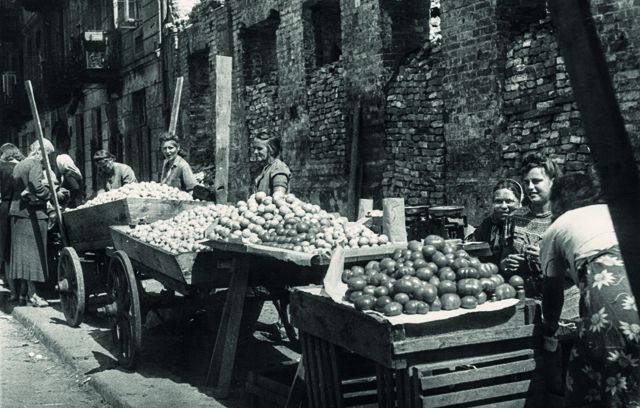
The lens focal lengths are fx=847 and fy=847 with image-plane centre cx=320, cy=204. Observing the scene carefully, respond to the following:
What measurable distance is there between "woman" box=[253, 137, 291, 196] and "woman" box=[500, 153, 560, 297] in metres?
2.61

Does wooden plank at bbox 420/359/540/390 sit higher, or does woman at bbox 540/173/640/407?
woman at bbox 540/173/640/407

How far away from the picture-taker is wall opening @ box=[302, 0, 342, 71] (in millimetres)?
13766

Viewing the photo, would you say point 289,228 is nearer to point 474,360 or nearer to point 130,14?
point 474,360

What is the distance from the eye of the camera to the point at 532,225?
549 centimetres

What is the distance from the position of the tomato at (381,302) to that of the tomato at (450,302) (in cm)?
26

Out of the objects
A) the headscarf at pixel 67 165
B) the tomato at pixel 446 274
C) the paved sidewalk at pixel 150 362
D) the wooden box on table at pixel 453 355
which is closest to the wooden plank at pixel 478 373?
the wooden box on table at pixel 453 355

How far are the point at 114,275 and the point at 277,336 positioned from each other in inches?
61.3

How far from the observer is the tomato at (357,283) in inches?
170

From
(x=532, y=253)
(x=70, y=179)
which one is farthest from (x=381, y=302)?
(x=70, y=179)

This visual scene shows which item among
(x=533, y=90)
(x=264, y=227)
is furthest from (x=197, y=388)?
(x=533, y=90)

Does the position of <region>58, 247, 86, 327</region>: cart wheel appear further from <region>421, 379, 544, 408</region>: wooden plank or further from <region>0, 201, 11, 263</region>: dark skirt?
<region>421, 379, 544, 408</region>: wooden plank

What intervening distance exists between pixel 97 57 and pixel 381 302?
72.3ft

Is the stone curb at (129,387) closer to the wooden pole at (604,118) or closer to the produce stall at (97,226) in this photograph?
the produce stall at (97,226)

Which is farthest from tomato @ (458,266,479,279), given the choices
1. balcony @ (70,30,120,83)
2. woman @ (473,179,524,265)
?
balcony @ (70,30,120,83)
